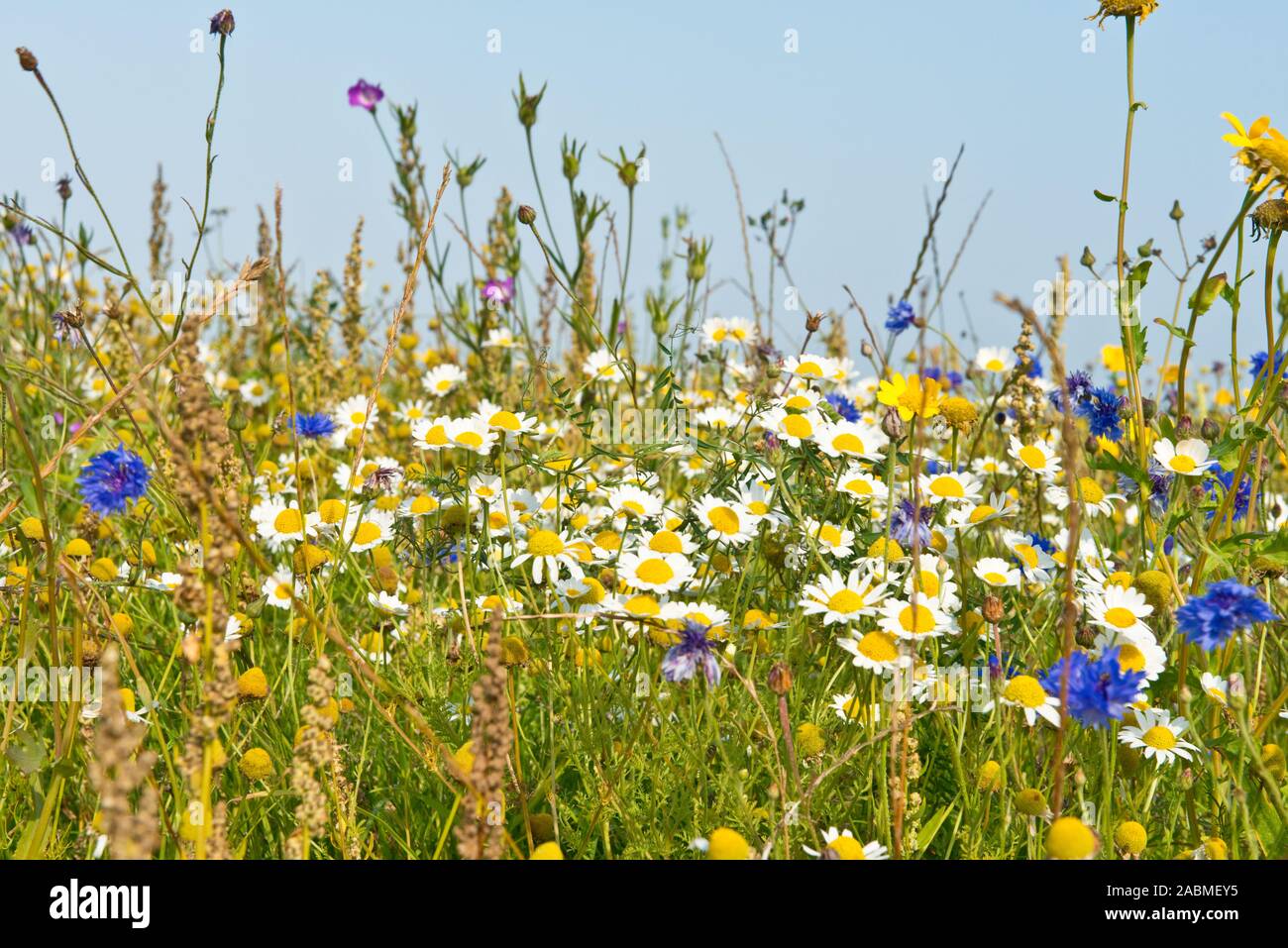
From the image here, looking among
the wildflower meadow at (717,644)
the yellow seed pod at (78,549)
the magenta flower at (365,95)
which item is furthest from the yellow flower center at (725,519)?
the magenta flower at (365,95)

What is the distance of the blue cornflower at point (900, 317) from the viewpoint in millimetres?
3039

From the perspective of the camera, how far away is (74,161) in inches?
81.2

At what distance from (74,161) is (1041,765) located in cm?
191

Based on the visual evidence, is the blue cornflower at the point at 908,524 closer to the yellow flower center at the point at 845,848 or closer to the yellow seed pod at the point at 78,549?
the yellow flower center at the point at 845,848

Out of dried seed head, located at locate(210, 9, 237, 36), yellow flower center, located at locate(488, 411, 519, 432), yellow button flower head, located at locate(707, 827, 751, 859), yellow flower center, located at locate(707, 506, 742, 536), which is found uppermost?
dried seed head, located at locate(210, 9, 237, 36)

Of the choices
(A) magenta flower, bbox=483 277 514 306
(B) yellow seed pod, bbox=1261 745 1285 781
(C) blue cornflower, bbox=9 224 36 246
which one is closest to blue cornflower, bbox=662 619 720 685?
(B) yellow seed pod, bbox=1261 745 1285 781

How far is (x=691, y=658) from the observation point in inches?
50.4

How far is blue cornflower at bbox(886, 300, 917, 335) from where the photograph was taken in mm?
3039

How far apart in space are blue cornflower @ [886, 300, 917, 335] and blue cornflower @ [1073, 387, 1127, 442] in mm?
717

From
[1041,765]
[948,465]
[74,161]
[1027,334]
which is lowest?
[1041,765]

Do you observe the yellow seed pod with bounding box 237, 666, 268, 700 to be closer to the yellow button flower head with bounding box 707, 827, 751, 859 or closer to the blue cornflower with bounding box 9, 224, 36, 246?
the yellow button flower head with bounding box 707, 827, 751, 859
